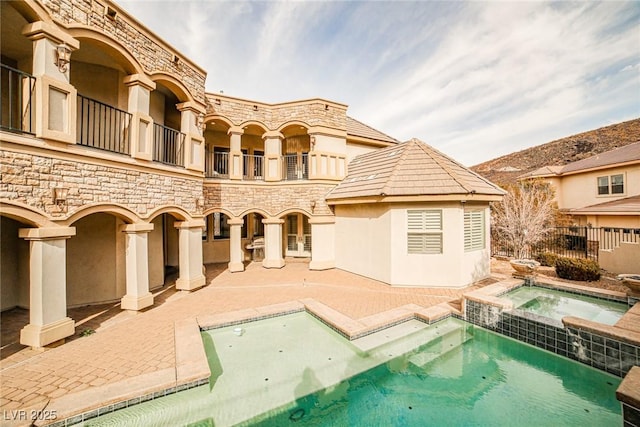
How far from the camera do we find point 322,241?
13.2 m

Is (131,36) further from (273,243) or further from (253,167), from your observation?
(273,243)

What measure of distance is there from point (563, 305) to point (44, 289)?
14273 millimetres

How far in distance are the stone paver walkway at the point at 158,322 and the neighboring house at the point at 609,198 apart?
8618 mm

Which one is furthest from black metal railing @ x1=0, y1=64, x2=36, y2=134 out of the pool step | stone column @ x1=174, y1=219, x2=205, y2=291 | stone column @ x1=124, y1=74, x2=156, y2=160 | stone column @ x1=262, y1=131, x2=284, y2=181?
the pool step

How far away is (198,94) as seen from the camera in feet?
33.1

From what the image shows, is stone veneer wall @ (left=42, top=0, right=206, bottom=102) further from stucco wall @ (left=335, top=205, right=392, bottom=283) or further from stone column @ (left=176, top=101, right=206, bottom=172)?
stucco wall @ (left=335, top=205, right=392, bottom=283)

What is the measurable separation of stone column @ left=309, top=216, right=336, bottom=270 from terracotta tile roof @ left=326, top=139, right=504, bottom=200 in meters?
1.37

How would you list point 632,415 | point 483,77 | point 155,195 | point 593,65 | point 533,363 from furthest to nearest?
point 593,65 → point 483,77 → point 155,195 → point 533,363 → point 632,415

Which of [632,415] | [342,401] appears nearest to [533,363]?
[632,415]

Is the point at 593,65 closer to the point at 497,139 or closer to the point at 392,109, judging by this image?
the point at 392,109

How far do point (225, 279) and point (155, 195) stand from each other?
501 cm

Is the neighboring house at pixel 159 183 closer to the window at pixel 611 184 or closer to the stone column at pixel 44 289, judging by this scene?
the stone column at pixel 44 289

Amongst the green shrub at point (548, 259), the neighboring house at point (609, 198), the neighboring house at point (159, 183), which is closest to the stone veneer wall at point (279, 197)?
the neighboring house at point (159, 183)

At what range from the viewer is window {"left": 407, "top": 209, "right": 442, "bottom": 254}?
9688 millimetres
